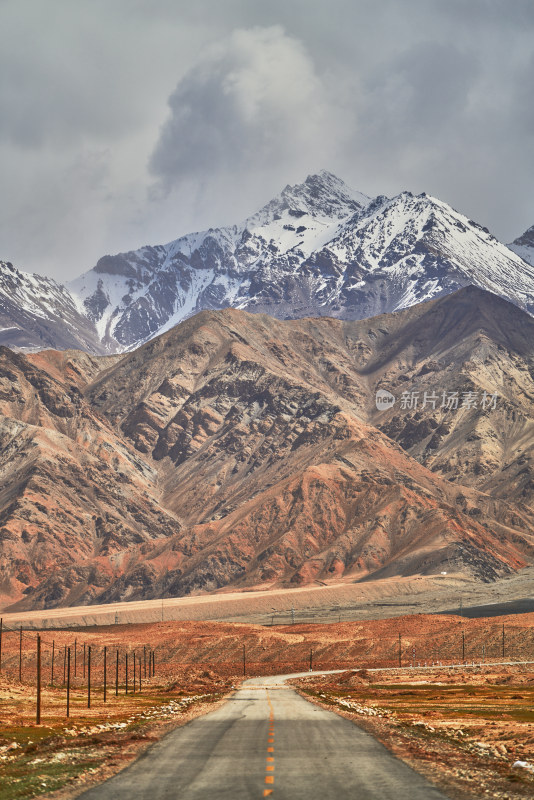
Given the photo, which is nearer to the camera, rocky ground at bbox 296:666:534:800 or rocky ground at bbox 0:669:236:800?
rocky ground at bbox 0:669:236:800

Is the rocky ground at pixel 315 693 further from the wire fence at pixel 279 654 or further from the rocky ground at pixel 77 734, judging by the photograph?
the wire fence at pixel 279 654

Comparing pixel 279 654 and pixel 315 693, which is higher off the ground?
pixel 315 693

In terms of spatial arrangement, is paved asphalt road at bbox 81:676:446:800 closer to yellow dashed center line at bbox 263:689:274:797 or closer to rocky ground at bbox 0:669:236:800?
yellow dashed center line at bbox 263:689:274:797

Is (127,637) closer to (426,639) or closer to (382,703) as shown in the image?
(426,639)

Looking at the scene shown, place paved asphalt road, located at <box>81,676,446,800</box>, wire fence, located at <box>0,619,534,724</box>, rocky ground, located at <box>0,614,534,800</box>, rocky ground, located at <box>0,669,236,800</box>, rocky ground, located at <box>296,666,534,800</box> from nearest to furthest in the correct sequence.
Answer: paved asphalt road, located at <box>81,676,446,800</box>
rocky ground, located at <box>0,669,236,800</box>
rocky ground, located at <box>296,666,534,800</box>
rocky ground, located at <box>0,614,534,800</box>
wire fence, located at <box>0,619,534,724</box>

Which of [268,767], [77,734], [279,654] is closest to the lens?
[268,767]

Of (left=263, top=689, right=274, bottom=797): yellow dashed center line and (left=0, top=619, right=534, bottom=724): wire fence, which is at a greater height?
(left=263, top=689, right=274, bottom=797): yellow dashed center line

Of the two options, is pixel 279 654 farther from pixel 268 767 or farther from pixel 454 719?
pixel 268 767

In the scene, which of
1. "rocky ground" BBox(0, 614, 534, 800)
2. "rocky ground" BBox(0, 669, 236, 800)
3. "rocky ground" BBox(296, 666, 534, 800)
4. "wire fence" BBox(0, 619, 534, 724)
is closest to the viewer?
"rocky ground" BBox(0, 669, 236, 800)

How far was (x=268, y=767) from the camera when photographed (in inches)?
1283

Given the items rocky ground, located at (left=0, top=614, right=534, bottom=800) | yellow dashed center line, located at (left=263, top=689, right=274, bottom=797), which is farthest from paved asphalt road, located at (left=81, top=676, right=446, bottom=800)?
rocky ground, located at (left=0, top=614, right=534, bottom=800)

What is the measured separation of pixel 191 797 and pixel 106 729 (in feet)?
77.5

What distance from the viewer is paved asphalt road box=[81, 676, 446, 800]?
90.2ft

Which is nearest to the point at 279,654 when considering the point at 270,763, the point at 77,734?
the point at 77,734
